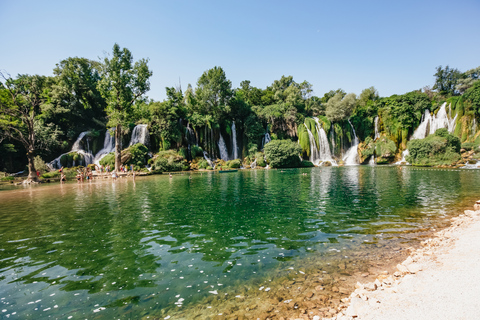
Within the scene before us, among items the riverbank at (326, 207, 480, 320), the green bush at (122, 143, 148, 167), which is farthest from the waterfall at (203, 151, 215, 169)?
the riverbank at (326, 207, 480, 320)

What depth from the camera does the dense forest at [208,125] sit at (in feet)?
118

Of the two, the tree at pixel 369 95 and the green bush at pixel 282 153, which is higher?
the tree at pixel 369 95

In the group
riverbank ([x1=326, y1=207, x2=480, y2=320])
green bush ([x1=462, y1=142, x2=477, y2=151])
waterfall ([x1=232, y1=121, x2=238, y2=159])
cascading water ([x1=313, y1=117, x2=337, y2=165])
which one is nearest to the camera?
riverbank ([x1=326, y1=207, x2=480, y2=320])

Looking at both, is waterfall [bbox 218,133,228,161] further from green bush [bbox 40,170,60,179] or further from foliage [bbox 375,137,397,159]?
foliage [bbox 375,137,397,159]

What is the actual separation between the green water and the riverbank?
1.77 meters

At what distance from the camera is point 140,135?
146 ft

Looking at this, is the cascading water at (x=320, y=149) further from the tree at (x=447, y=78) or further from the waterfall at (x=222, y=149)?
the tree at (x=447, y=78)

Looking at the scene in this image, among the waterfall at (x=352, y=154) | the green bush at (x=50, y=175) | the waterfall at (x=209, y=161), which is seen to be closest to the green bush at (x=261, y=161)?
the waterfall at (x=209, y=161)

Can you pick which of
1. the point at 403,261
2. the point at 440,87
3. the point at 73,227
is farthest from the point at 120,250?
the point at 440,87

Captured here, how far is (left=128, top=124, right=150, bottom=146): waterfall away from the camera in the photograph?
44.1 meters

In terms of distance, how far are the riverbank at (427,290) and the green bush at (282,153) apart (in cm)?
3955

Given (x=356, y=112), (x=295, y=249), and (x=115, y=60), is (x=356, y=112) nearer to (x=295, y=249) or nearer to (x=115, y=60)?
(x=115, y=60)

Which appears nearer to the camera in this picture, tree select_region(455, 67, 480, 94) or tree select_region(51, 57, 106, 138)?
tree select_region(51, 57, 106, 138)

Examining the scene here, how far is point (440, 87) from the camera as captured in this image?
205 feet
